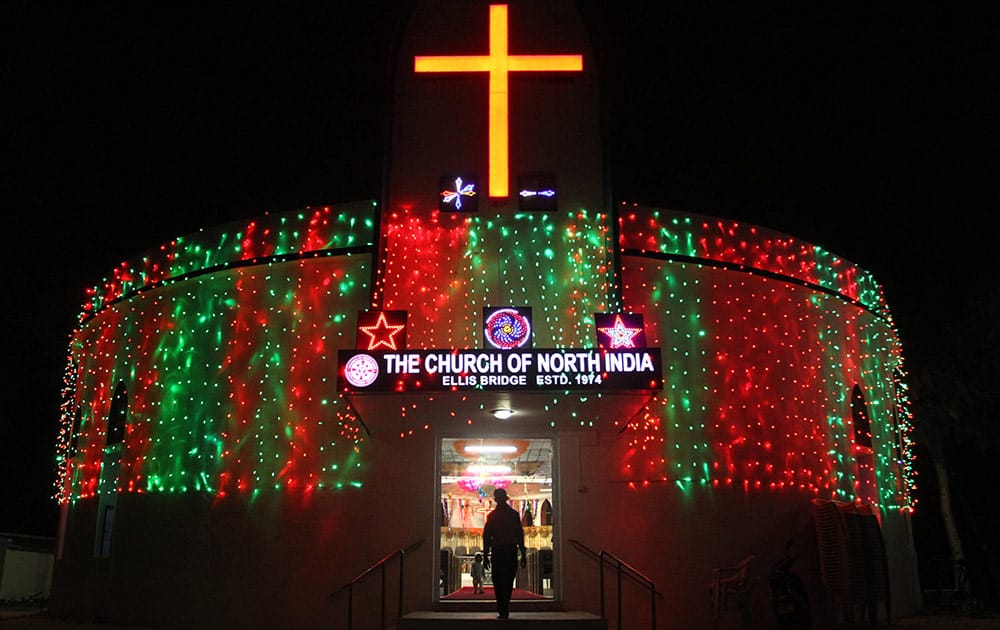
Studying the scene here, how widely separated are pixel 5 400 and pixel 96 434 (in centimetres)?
1464

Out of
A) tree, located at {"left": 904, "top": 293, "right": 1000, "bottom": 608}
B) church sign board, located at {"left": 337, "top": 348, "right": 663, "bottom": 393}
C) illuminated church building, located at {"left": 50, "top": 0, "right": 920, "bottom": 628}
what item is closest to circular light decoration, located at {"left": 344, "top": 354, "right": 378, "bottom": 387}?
church sign board, located at {"left": 337, "top": 348, "right": 663, "bottom": 393}

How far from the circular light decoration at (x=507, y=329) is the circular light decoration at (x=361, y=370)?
6.72 feet

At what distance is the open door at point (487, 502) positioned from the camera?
14.6 m

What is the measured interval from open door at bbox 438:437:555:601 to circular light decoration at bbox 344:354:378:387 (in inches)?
Answer: 163

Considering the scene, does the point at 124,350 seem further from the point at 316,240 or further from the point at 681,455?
the point at 681,455

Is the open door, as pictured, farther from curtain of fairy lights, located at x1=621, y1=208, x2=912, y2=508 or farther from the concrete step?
the concrete step

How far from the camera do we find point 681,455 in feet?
42.0

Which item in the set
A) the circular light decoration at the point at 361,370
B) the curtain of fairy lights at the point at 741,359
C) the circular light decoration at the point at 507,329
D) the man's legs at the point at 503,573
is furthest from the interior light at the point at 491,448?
the circular light decoration at the point at 361,370

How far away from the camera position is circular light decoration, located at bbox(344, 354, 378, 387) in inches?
398

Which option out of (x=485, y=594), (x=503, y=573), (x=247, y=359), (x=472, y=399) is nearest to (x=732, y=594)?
(x=503, y=573)

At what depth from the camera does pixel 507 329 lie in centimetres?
1166

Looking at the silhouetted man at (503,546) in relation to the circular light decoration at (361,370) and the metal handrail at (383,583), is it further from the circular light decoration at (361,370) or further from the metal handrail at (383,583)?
the circular light decoration at (361,370)

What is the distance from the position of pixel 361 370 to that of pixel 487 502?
7.99m

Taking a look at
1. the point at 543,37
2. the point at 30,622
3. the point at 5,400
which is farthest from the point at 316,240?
the point at 5,400
